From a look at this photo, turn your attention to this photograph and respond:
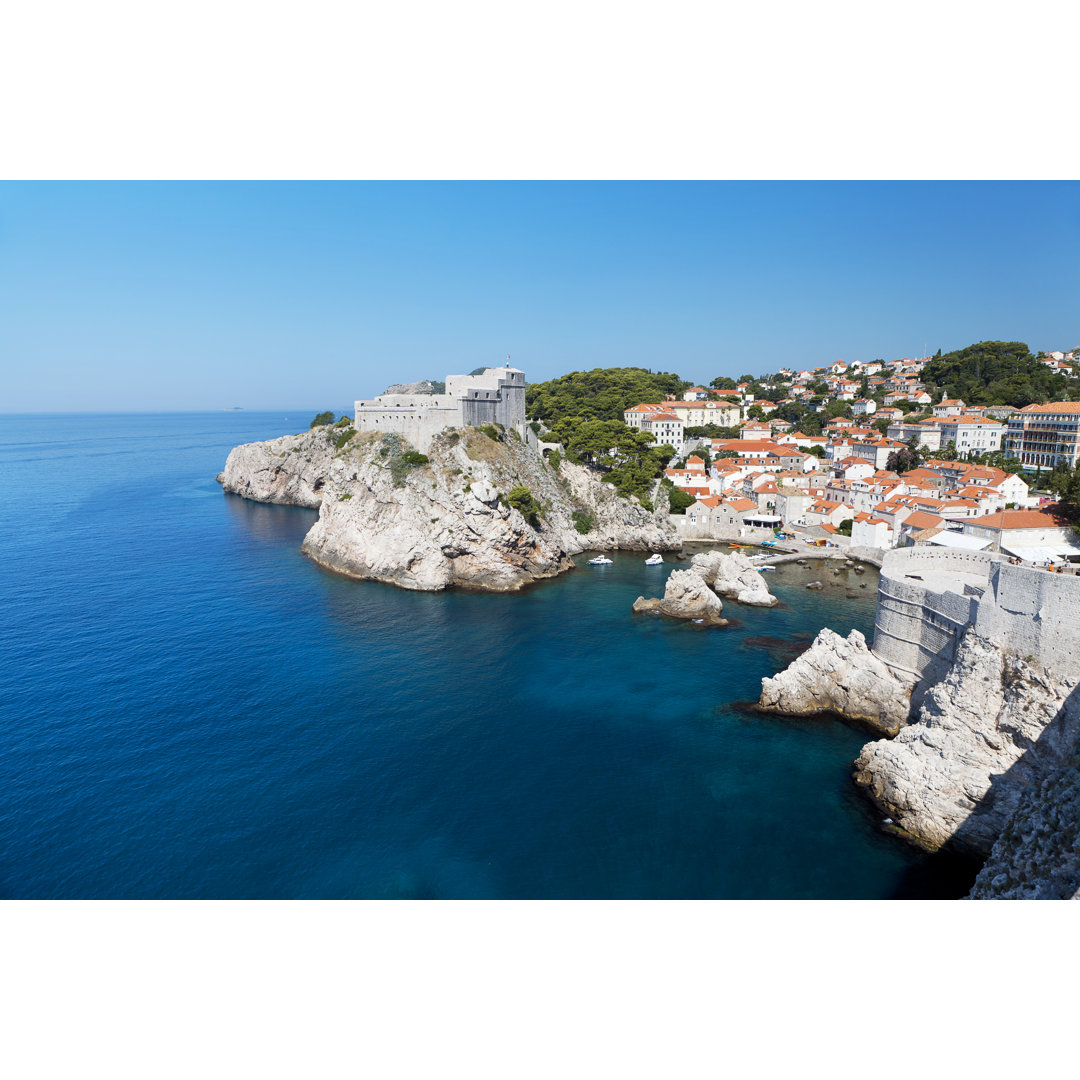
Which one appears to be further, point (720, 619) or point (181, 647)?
point (720, 619)

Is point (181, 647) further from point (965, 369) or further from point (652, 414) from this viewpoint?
point (965, 369)

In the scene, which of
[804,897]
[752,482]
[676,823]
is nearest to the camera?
[804,897]

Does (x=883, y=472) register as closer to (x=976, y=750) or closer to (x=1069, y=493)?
(x=1069, y=493)

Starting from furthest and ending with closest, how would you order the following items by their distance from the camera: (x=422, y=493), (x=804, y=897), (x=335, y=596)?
(x=422, y=493)
(x=335, y=596)
(x=804, y=897)

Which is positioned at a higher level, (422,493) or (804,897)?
(422,493)

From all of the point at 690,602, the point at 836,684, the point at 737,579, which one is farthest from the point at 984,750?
the point at 737,579

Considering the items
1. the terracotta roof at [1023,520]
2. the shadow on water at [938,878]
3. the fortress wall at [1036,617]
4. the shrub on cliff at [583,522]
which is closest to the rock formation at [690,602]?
the terracotta roof at [1023,520]

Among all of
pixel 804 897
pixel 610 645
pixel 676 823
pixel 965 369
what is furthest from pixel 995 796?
pixel 965 369
